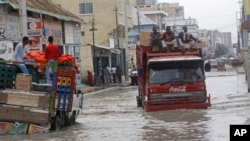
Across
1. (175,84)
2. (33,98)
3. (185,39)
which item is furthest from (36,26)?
(33,98)

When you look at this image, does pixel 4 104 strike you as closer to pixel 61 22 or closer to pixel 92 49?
pixel 61 22

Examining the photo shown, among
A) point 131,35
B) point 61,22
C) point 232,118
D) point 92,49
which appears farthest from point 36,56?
point 131,35

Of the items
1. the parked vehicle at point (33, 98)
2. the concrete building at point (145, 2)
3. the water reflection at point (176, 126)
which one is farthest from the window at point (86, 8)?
the concrete building at point (145, 2)

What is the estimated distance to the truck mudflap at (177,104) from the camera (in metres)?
19.2

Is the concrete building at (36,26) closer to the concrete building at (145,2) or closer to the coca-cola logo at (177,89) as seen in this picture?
the coca-cola logo at (177,89)

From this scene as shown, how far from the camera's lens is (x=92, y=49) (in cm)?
5025

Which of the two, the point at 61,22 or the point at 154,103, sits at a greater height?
the point at 61,22

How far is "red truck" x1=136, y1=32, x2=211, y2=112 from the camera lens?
62.6 ft

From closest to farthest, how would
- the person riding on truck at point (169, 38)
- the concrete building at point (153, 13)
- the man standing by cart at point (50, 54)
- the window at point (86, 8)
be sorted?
the man standing by cart at point (50, 54) → the person riding on truck at point (169, 38) → the window at point (86, 8) → the concrete building at point (153, 13)

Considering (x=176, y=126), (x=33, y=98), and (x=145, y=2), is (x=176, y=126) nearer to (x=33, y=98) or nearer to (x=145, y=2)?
(x=33, y=98)

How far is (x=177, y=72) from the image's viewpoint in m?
19.2

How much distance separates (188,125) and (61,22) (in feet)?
84.1

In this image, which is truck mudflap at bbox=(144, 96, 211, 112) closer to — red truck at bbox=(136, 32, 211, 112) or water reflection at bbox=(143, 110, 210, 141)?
red truck at bbox=(136, 32, 211, 112)

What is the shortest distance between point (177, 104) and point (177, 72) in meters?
1.04
